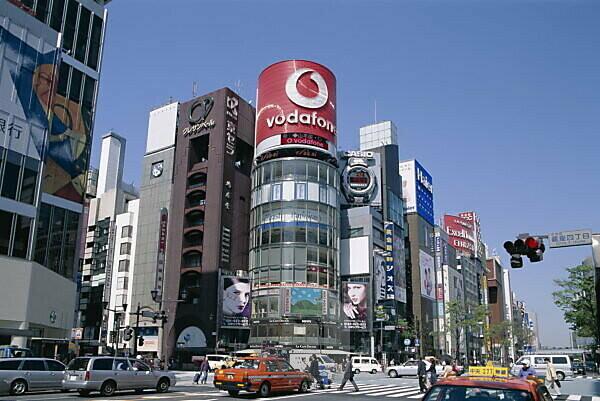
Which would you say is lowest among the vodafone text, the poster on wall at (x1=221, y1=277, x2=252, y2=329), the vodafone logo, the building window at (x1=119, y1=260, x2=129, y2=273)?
the poster on wall at (x1=221, y1=277, x2=252, y2=329)

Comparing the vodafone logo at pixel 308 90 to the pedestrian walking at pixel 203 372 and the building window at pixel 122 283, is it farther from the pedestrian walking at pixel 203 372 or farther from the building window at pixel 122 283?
the pedestrian walking at pixel 203 372

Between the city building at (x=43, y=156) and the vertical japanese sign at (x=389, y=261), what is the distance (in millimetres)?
45522

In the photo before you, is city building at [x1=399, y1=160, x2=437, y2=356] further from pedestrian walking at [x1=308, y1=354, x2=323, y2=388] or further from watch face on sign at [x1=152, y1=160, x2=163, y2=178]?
pedestrian walking at [x1=308, y1=354, x2=323, y2=388]

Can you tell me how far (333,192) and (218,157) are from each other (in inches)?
587

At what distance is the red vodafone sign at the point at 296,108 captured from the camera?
66250 mm

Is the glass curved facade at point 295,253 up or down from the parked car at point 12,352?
up

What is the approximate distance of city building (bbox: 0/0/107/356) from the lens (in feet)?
107

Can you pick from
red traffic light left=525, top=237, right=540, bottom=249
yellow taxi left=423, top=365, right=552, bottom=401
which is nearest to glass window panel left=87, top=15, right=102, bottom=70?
red traffic light left=525, top=237, right=540, bottom=249

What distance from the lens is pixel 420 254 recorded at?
94812 mm

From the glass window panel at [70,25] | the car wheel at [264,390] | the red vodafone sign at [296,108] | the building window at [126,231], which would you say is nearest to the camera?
the car wheel at [264,390]

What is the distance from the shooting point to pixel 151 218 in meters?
77.6

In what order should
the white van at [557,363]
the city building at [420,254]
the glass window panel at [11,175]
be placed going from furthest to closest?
the city building at [420,254] < the white van at [557,363] < the glass window panel at [11,175]

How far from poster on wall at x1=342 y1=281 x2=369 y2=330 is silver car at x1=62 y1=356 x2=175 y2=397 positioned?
46.6 metres

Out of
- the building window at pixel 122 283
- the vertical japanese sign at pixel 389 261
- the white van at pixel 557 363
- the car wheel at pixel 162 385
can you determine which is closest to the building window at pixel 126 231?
the building window at pixel 122 283
